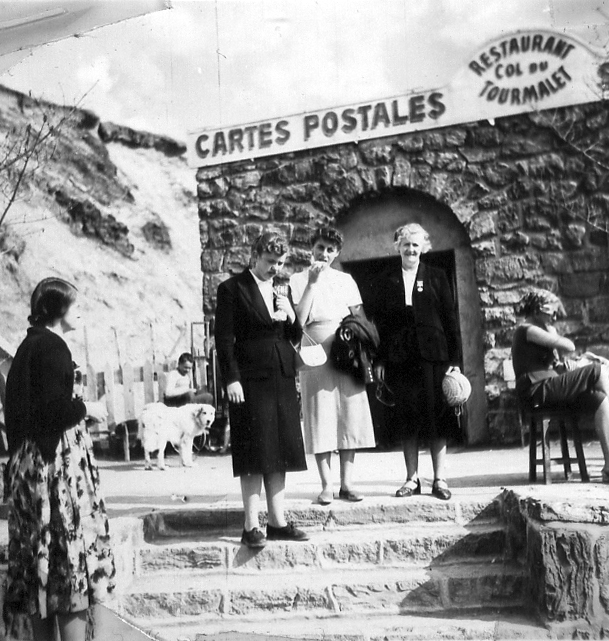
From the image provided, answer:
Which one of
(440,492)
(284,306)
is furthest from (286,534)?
(284,306)

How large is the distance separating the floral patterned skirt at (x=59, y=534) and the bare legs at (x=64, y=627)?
0.09 m

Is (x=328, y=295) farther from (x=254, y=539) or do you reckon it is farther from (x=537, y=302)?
(x=254, y=539)

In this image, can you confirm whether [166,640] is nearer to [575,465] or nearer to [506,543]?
[506,543]

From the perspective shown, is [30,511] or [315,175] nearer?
[30,511]

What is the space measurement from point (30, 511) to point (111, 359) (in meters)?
0.82

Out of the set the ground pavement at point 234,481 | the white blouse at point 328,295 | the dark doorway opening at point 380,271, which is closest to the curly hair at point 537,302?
the dark doorway opening at point 380,271

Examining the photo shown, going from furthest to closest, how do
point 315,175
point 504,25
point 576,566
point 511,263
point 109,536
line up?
1. point 315,175
2. point 511,263
3. point 504,25
4. point 109,536
5. point 576,566

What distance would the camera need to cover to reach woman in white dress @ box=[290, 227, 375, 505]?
3.23 meters

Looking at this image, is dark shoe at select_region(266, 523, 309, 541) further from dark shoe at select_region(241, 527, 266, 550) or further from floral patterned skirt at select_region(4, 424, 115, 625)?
floral patterned skirt at select_region(4, 424, 115, 625)

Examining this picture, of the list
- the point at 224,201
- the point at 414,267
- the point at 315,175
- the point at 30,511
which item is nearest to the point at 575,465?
the point at 414,267

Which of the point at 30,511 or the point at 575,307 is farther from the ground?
the point at 575,307

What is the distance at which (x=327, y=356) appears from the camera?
326cm

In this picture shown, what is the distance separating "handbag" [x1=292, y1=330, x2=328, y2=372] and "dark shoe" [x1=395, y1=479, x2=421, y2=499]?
24.9 inches

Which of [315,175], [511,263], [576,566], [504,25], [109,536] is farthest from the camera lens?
[315,175]
